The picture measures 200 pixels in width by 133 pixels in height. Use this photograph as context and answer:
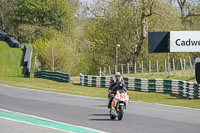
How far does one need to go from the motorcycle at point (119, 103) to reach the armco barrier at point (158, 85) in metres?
12.9

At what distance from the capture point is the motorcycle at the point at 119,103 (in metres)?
14.8

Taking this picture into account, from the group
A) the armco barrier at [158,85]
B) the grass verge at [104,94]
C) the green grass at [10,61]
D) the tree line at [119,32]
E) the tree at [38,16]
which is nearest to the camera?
the grass verge at [104,94]

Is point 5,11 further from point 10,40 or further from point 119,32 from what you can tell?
point 119,32

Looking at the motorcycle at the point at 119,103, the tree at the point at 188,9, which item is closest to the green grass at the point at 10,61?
the tree at the point at 188,9

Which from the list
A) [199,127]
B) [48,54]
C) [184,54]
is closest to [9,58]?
[48,54]

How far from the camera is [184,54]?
2488 inches

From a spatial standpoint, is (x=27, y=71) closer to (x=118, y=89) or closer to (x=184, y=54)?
(x=184, y=54)

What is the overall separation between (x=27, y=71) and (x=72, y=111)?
32039 mm

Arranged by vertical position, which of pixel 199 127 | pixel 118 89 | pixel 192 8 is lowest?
pixel 199 127

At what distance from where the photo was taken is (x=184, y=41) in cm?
4128

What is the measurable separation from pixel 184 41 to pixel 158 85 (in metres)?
8.50

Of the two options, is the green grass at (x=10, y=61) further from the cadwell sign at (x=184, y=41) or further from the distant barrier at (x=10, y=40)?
the cadwell sign at (x=184, y=41)

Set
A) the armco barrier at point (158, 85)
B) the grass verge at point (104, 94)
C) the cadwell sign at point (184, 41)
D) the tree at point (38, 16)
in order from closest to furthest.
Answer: the grass verge at point (104, 94) → the armco barrier at point (158, 85) → the cadwell sign at point (184, 41) → the tree at point (38, 16)

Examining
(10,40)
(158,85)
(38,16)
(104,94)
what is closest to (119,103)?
(104,94)
